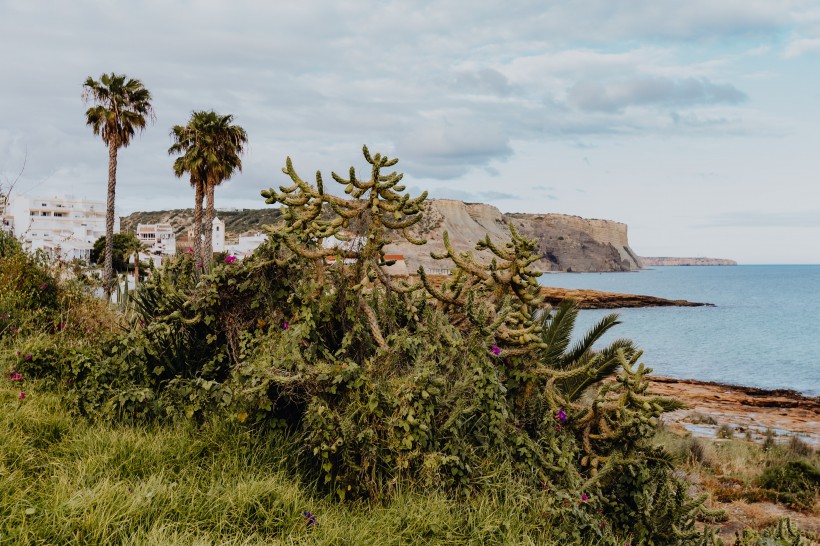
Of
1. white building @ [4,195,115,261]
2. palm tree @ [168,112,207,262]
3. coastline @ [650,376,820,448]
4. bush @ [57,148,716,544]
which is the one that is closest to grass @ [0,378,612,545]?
bush @ [57,148,716,544]

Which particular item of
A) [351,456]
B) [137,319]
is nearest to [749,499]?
[351,456]

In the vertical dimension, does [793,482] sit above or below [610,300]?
below

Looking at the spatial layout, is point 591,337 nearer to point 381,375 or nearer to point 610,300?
point 381,375

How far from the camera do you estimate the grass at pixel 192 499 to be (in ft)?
11.0

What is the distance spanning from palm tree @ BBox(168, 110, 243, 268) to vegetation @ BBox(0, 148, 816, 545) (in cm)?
2747

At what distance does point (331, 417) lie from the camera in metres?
4.01

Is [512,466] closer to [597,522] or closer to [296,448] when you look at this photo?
[597,522]

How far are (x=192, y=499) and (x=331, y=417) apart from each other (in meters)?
0.91

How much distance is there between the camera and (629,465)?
4711 mm

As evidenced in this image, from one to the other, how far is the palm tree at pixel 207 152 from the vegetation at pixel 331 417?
27.5m

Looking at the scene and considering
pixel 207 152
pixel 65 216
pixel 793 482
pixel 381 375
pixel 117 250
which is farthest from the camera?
pixel 65 216

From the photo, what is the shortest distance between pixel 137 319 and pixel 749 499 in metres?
9.23

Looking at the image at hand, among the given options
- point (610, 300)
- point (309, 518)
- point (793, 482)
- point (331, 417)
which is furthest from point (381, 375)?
point (610, 300)

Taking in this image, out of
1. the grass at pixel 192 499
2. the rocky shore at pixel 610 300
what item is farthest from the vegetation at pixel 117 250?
the grass at pixel 192 499
